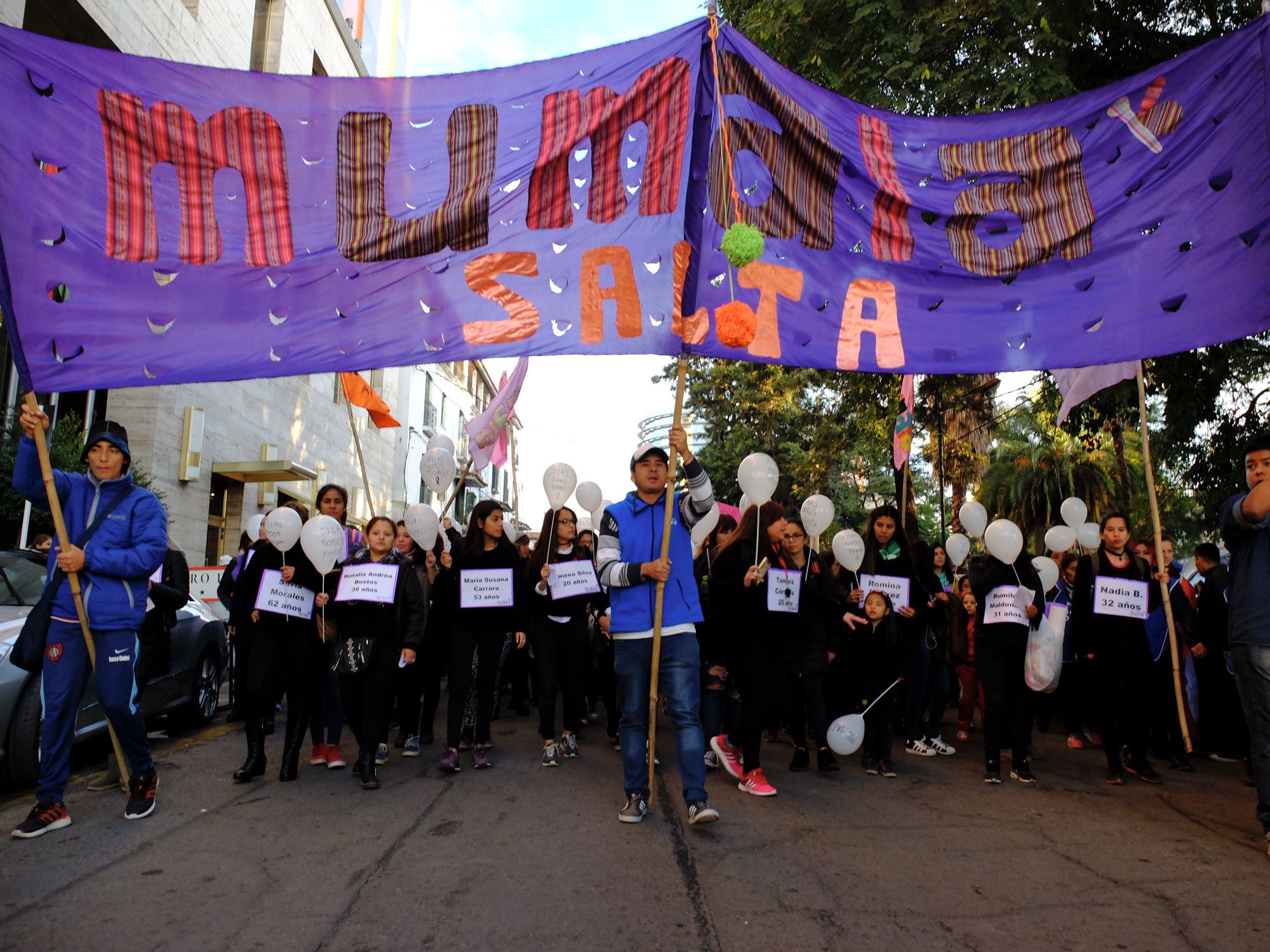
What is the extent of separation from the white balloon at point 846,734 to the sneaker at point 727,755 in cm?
64

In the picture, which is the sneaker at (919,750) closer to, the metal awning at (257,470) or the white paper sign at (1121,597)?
the white paper sign at (1121,597)

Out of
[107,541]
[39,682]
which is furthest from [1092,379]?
[39,682]

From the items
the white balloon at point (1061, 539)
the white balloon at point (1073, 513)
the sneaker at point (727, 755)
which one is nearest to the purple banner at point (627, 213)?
the sneaker at point (727, 755)

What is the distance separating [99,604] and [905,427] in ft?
28.6

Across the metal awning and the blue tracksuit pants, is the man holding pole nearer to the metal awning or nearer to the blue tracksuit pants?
the blue tracksuit pants

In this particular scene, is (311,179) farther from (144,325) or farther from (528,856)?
(528,856)

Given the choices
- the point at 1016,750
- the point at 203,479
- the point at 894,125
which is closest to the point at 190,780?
the point at 1016,750

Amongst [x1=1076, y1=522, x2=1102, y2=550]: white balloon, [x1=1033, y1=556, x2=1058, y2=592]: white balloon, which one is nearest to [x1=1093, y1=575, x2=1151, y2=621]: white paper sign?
[x1=1033, y1=556, x2=1058, y2=592]: white balloon

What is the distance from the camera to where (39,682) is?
18.7ft

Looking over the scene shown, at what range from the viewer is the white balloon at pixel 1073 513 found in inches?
403

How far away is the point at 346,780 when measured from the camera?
6.20 metres

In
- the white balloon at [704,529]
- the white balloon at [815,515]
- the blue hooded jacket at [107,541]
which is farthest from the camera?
the white balloon at [704,529]

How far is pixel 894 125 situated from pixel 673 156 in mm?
1410

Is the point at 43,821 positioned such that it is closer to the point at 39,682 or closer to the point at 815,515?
the point at 39,682
